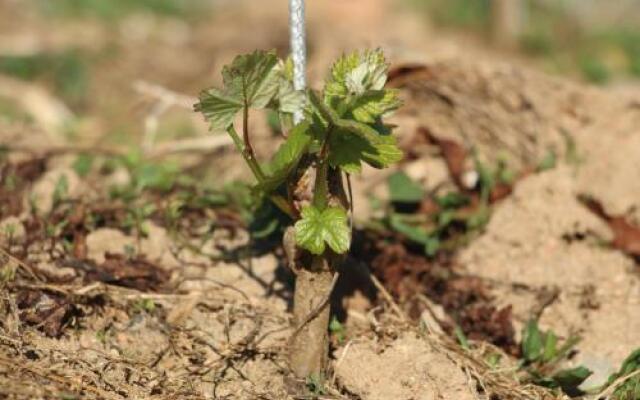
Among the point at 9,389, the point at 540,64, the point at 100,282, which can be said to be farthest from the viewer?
the point at 540,64

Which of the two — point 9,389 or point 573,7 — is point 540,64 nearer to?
point 573,7

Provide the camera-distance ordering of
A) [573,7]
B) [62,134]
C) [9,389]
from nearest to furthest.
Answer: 1. [9,389]
2. [62,134]
3. [573,7]

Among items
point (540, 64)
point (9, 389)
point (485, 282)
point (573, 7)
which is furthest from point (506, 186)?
point (573, 7)

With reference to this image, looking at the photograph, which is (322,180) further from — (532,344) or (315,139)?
(532,344)

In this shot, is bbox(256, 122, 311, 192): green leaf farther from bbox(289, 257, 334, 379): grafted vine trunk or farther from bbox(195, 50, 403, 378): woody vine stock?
bbox(289, 257, 334, 379): grafted vine trunk

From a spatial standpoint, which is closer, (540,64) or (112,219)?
(112,219)

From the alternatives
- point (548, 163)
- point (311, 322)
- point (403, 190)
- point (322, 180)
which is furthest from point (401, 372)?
point (548, 163)

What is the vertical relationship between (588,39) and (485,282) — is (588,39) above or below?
above

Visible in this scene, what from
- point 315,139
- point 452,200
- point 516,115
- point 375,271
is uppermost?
point 315,139
